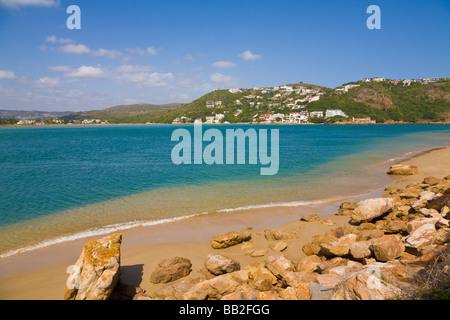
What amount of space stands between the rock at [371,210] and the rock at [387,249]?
345cm

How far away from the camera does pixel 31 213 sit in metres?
13.5

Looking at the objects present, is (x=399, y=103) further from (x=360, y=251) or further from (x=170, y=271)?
(x=170, y=271)

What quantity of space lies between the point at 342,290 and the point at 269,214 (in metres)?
8.21

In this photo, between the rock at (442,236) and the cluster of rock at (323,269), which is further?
the rock at (442,236)

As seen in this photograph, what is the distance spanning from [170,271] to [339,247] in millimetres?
5143

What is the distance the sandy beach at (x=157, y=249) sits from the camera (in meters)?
7.46

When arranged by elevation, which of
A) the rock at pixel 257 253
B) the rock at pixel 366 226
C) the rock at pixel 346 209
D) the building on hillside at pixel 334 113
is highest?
the building on hillside at pixel 334 113

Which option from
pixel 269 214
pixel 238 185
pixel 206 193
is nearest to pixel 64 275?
pixel 269 214

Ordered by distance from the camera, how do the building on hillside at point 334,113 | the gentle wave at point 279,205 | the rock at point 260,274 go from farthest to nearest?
the building on hillside at point 334,113 → the gentle wave at point 279,205 → the rock at point 260,274

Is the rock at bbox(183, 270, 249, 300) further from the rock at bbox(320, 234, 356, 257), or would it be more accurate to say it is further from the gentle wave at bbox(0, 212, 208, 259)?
the gentle wave at bbox(0, 212, 208, 259)

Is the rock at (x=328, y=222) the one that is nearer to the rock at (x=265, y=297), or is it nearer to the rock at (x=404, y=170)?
the rock at (x=265, y=297)

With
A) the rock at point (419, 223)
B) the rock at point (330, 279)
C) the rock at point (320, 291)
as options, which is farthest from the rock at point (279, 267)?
the rock at point (419, 223)
